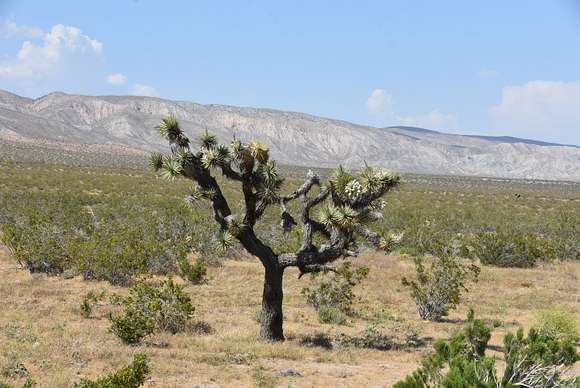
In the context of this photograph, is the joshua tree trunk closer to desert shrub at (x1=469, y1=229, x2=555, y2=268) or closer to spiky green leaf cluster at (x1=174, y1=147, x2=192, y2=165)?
spiky green leaf cluster at (x1=174, y1=147, x2=192, y2=165)

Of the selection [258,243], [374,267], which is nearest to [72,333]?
[258,243]

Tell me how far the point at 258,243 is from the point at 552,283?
1320cm

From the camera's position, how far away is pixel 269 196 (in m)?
12.3

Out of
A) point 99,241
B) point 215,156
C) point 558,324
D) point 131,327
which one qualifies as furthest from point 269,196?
point 99,241

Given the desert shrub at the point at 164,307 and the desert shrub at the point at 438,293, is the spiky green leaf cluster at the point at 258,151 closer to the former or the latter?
the desert shrub at the point at 164,307

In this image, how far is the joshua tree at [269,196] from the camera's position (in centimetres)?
1216

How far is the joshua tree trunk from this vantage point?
1255 cm

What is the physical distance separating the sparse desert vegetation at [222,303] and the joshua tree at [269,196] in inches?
25.0

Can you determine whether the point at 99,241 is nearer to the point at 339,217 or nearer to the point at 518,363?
the point at 339,217

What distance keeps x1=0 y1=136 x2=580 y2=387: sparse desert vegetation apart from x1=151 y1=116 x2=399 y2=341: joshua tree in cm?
63

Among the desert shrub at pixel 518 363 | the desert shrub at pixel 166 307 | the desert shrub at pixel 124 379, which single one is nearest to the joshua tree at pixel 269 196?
the desert shrub at pixel 166 307

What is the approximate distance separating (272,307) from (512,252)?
52.6 feet

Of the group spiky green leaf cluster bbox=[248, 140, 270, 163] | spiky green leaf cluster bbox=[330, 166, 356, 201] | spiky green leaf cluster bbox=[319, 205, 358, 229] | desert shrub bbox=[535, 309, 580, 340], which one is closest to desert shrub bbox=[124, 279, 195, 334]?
spiky green leaf cluster bbox=[248, 140, 270, 163]

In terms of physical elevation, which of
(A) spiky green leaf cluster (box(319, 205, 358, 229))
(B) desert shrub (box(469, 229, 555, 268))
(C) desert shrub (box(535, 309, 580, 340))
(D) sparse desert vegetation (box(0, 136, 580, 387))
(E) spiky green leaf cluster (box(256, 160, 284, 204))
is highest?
(E) spiky green leaf cluster (box(256, 160, 284, 204))
